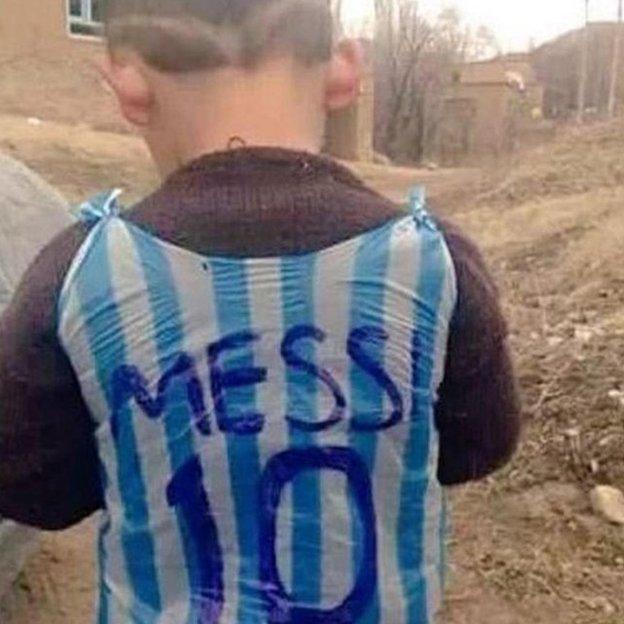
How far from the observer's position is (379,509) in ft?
3.96

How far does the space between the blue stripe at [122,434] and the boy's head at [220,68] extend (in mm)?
124

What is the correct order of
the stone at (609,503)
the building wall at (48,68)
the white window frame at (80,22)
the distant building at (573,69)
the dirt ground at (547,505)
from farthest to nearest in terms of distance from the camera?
the distant building at (573,69) < the white window frame at (80,22) < the building wall at (48,68) < the stone at (609,503) < the dirt ground at (547,505)

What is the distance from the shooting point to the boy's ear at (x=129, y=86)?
120 centimetres

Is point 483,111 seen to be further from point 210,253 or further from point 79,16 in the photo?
point 210,253

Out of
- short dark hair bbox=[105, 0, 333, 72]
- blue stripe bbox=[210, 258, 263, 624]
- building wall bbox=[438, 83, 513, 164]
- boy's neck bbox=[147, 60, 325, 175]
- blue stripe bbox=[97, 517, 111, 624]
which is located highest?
short dark hair bbox=[105, 0, 333, 72]

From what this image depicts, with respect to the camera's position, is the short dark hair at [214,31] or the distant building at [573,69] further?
the distant building at [573,69]

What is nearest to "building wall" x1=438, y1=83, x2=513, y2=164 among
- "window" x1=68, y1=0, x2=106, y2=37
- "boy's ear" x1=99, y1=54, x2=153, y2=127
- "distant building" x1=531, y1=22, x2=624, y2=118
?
"distant building" x1=531, y1=22, x2=624, y2=118

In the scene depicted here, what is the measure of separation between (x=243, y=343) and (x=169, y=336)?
0.21ft

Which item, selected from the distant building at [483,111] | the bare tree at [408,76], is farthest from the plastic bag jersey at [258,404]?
the bare tree at [408,76]

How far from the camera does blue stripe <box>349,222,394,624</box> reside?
117 cm

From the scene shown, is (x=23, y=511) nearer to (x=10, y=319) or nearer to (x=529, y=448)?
(x=10, y=319)

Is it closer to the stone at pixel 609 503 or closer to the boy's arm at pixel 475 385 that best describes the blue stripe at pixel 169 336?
the boy's arm at pixel 475 385

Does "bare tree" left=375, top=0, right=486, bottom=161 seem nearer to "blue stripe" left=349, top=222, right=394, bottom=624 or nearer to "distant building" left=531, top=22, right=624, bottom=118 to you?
"distant building" left=531, top=22, right=624, bottom=118

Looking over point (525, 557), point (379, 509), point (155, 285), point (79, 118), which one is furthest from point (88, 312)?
point (79, 118)
